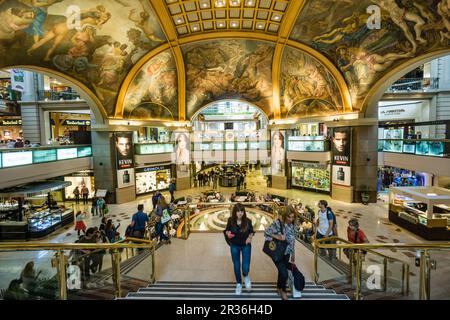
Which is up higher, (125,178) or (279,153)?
(279,153)

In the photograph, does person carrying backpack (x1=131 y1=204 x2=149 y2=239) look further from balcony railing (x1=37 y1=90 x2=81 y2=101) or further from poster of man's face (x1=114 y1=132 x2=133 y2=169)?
balcony railing (x1=37 y1=90 x2=81 y2=101)

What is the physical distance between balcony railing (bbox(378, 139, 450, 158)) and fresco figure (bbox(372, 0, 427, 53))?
476 centimetres

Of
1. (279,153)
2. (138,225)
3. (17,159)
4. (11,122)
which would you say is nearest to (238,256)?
(138,225)

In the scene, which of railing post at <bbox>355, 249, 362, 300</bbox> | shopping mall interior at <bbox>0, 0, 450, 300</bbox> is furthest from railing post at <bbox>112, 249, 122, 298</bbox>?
railing post at <bbox>355, 249, 362, 300</bbox>

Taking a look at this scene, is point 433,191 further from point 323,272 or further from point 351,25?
point 323,272

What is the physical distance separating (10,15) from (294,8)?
12135 mm

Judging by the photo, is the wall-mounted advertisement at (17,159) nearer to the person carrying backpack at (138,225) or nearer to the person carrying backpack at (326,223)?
the person carrying backpack at (138,225)

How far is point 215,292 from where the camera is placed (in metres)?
3.81

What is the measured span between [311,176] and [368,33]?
10.4 m

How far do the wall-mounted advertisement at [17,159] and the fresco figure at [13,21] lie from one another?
15.6 ft

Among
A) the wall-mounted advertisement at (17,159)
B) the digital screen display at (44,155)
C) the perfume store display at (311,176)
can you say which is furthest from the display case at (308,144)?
the wall-mounted advertisement at (17,159)

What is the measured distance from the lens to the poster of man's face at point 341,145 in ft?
50.7

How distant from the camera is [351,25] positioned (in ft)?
39.4

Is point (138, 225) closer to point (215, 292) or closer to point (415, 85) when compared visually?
point (215, 292)
